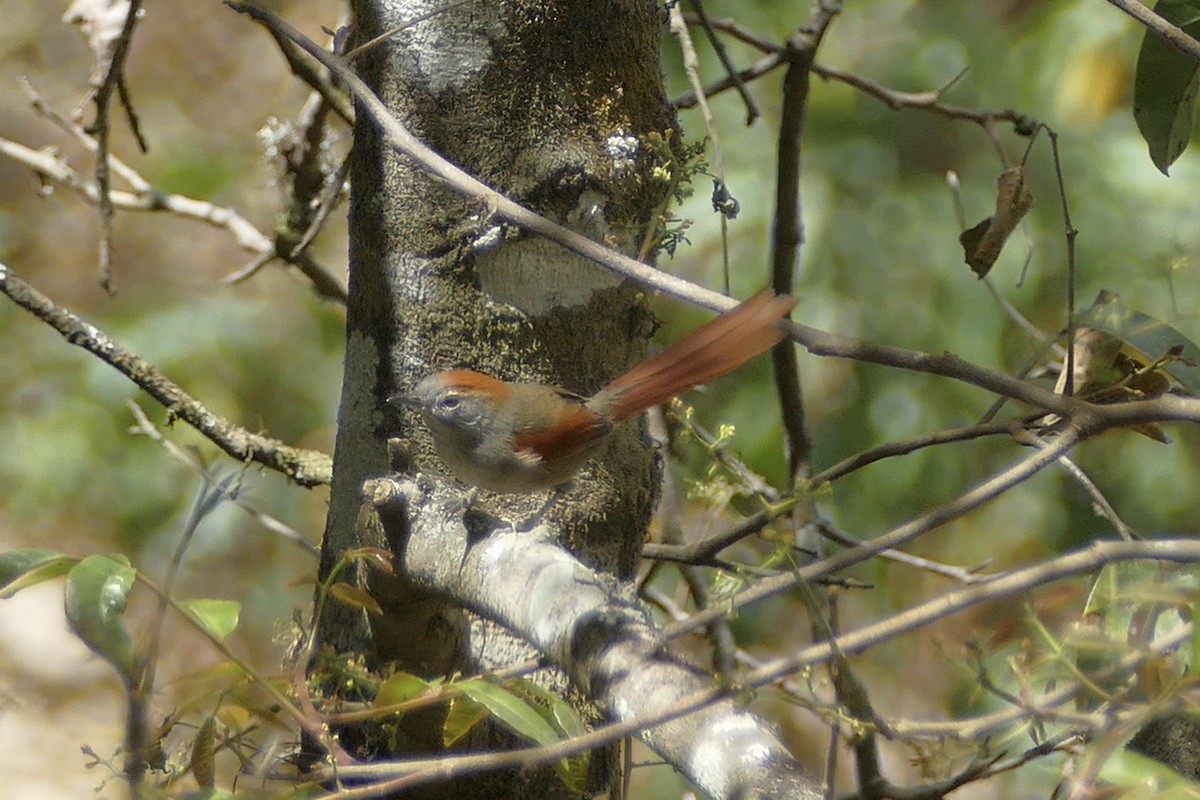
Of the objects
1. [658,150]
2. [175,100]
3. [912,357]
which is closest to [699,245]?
[658,150]

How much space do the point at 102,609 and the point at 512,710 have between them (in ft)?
1.05

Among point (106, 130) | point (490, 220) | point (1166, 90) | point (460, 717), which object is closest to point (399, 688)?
point (460, 717)

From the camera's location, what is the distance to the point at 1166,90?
5.07 feet

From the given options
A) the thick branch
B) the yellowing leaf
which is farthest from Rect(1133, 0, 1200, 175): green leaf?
the thick branch

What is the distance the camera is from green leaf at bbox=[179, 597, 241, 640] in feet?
3.04

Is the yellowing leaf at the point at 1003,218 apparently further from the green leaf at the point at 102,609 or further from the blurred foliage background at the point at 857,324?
the green leaf at the point at 102,609

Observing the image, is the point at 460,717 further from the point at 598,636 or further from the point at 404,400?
the point at 404,400

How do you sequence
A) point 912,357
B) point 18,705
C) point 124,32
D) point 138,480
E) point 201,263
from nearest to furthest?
point 912,357
point 18,705
point 124,32
point 138,480
point 201,263

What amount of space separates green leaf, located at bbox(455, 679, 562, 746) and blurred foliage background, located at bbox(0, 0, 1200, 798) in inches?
53.0

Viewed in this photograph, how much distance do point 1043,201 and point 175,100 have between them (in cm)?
381

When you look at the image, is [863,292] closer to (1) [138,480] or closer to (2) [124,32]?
(2) [124,32]

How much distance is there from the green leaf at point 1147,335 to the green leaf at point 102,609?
90cm

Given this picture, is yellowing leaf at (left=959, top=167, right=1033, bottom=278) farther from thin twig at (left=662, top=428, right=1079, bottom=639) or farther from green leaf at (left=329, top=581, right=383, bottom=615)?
green leaf at (left=329, top=581, right=383, bottom=615)

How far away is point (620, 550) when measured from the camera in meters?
1.44
